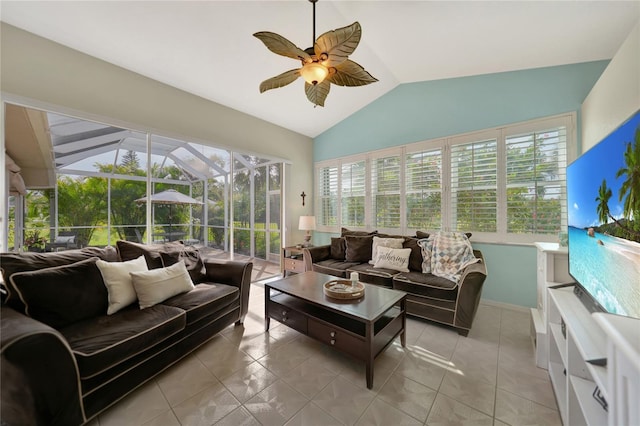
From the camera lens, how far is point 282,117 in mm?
4121

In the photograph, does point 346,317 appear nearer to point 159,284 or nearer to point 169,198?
point 159,284

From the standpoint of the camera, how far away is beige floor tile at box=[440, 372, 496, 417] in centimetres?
150

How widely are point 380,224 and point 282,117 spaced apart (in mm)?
2490

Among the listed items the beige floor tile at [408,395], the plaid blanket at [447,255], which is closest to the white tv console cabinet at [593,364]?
the beige floor tile at [408,395]

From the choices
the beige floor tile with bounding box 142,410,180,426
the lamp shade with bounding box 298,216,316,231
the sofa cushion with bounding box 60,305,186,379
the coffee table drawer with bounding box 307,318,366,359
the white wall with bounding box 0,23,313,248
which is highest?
the white wall with bounding box 0,23,313,248

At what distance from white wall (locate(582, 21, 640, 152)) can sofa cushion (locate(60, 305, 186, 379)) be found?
10.2 ft

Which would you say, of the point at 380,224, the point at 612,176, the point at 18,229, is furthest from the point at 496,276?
the point at 18,229

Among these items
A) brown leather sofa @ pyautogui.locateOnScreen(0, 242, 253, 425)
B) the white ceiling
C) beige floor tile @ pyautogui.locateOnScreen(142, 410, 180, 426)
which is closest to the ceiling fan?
the white ceiling

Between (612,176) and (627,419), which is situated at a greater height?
(612,176)

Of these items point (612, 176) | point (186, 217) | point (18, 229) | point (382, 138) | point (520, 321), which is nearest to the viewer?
point (612, 176)

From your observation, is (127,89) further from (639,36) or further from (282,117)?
(639,36)

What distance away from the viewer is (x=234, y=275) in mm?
2475

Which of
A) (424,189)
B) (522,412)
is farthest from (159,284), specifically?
(424,189)

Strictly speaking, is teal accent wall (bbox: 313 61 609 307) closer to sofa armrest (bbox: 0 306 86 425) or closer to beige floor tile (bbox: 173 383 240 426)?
beige floor tile (bbox: 173 383 240 426)
